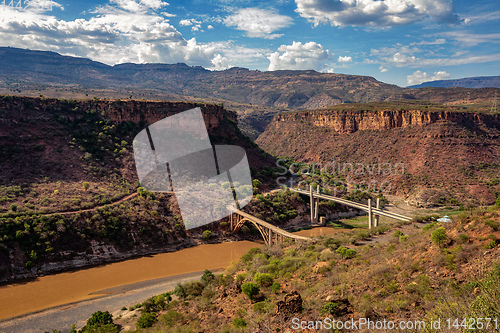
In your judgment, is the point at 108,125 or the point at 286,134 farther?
the point at 286,134

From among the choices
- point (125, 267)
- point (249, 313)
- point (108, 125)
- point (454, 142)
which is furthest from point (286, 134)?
point (249, 313)

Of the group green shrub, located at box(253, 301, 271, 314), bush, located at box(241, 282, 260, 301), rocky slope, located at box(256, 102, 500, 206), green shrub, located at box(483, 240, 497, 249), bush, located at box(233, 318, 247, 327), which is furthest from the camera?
rocky slope, located at box(256, 102, 500, 206)

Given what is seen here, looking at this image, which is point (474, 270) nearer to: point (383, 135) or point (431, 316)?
point (431, 316)

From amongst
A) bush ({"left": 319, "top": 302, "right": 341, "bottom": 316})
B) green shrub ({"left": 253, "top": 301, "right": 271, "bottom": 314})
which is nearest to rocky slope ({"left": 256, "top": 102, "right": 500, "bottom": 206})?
green shrub ({"left": 253, "top": 301, "right": 271, "bottom": 314})

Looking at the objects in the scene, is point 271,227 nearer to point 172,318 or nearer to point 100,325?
point 172,318

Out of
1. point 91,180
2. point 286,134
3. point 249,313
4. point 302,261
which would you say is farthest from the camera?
point 286,134

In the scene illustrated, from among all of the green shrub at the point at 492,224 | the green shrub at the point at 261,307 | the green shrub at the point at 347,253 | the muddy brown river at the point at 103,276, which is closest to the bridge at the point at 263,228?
the muddy brown river at the point at 103,276

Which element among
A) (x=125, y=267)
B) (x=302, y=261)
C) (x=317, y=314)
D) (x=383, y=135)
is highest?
(x=383, y=135)

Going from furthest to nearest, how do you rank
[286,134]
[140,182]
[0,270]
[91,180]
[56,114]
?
[286,134], [56,114], [140,182], [91,180], [0,270]

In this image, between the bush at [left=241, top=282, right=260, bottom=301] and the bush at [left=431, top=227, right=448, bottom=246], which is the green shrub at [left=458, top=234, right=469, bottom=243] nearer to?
the bush at [left=431, top=227, right=448, bottom=246]
